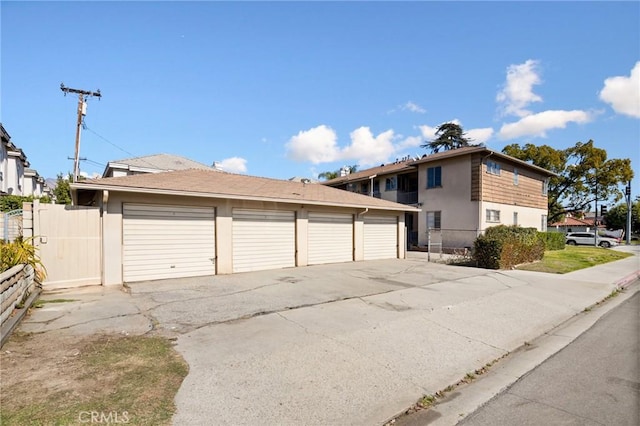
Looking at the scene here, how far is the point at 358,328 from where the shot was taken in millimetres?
5602

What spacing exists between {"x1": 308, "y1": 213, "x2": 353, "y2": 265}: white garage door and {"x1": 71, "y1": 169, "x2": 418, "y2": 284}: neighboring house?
4 cm

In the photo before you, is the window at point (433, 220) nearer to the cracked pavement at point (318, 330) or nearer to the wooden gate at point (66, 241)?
the cracked pavement at point (318, 330)

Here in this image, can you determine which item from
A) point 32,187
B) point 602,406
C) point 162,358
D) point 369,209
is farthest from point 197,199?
point 32,187

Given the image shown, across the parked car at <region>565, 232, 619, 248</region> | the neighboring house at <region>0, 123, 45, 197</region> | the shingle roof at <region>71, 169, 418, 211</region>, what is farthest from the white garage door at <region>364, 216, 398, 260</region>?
the parked car at <region>565, 232, 619, 248</region>

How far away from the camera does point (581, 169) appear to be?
115ft

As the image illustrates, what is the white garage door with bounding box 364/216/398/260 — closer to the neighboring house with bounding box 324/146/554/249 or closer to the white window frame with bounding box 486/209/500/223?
the neighboring house with bounding box 324/146/554/249

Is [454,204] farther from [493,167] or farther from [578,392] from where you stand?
[578,392]

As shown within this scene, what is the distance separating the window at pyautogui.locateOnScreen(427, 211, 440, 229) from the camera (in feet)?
75.6

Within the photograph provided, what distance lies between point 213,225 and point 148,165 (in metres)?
18.9

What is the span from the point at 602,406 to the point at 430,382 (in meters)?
1.71

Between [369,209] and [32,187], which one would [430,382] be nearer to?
[369,209]

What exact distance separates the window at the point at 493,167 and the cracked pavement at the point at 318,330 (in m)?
11.9

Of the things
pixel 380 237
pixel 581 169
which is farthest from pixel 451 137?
pixel 380 237

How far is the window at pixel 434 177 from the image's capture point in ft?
75.2
